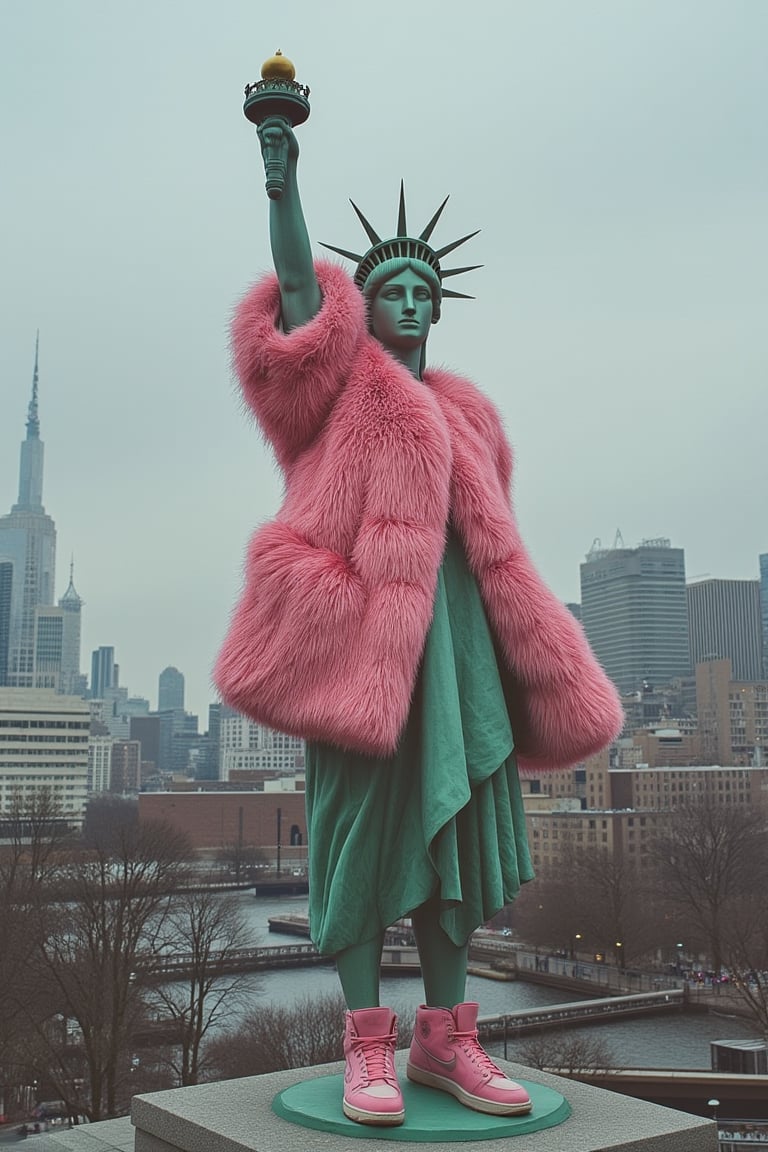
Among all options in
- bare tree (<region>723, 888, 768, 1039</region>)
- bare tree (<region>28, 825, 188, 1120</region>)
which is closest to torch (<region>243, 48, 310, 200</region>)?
bare tree (<region>28, 825, 188, 1120</region>)

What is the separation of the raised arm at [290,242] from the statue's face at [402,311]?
1.25 feet

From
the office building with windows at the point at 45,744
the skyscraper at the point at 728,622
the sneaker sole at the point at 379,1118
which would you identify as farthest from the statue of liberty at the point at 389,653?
the skyscraper at the point at 728,622

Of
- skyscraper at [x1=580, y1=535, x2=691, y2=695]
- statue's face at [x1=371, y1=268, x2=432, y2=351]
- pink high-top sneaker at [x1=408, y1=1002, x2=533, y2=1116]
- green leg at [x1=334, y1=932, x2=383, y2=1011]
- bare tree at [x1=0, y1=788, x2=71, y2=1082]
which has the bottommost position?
bare tree at [x1=0, y1=788, x2=71, y2=1082]

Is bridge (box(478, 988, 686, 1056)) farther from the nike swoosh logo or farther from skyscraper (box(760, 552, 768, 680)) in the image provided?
skyscraper (box(760, 552, 768, 680))

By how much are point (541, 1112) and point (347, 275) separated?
3.42 metres

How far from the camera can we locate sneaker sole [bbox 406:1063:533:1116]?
4109 mm

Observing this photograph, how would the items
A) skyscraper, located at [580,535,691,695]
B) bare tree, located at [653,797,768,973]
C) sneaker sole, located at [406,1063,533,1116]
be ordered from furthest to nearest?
skyscraper, located at [580,535,691,695] < bare tree, located at [653,797,768,973] < sneaker sole, located at [406,1063,533,1116]

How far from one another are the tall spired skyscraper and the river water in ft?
406

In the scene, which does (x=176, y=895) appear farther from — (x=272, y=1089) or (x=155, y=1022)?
(x=272, y=1089)

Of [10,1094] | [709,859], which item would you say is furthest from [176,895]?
[709,859]

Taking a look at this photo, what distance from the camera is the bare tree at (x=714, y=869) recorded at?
42344 millimetres

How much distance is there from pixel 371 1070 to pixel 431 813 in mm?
970

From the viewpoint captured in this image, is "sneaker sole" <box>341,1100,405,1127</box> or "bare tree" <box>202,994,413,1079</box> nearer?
"sneaker sole" <box>341,1100,405,1127</box>

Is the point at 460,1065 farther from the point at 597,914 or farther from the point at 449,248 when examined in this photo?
the point at 597,914
